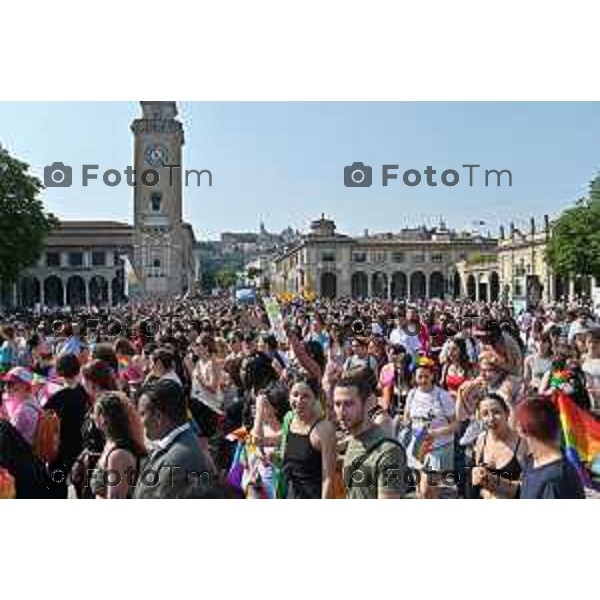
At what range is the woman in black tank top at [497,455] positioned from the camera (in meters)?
6.32

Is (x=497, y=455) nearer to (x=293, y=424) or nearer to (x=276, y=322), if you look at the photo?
(x=293, y=424)

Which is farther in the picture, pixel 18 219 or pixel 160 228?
pixel 160 228

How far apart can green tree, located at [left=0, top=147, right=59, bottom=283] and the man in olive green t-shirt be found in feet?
156

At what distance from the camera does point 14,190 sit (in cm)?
5447

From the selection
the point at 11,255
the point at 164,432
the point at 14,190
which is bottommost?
the point at 164,432

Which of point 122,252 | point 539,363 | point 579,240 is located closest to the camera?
point 539,363

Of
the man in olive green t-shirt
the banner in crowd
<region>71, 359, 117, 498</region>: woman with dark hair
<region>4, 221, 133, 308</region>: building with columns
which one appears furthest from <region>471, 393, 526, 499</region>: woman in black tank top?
<region>4, 221, 133, 308</region>: building with columns

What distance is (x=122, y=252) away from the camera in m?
112

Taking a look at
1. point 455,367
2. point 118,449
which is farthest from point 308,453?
point 455,367

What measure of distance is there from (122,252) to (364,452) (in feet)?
355

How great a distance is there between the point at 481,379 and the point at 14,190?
4901 cm
